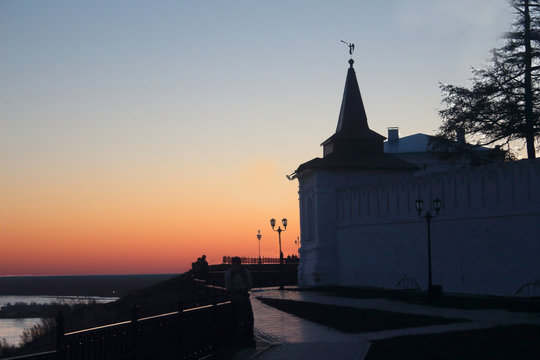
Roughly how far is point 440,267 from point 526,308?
44.6 feet

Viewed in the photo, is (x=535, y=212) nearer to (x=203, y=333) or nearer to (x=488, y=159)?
(x=488, y=159)

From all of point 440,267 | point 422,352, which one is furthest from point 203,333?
point 440,267

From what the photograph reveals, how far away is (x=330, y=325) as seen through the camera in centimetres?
2033

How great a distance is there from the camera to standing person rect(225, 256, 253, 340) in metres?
16.9

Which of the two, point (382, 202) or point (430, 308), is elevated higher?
point (382, 202)

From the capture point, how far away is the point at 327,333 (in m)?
18.3

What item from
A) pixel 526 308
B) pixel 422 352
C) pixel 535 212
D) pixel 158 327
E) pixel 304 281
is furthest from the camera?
pixel 304 281

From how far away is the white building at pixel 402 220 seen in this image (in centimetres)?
3278

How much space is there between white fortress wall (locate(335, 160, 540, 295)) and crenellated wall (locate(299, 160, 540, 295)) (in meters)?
0.05

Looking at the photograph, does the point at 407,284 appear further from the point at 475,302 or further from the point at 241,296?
the point at 241,296

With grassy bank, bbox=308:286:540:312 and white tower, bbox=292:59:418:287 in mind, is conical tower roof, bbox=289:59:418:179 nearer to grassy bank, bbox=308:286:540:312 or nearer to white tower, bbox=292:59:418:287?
white tower, bbox=292:59:418:287

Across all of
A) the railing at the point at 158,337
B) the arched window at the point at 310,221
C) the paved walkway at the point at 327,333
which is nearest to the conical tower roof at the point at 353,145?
the arched window at the point at 310,221

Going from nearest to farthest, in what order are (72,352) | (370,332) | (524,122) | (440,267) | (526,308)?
(72,352) < (370,332) < (526,308) < (440,267) < (524,122)

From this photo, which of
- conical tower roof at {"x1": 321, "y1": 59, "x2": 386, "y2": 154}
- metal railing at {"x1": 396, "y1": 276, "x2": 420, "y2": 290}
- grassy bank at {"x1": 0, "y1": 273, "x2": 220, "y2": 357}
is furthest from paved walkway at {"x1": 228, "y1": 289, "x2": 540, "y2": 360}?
conical tower roof at {"x1": 321, "y1": 59, "x2": 386, "y2": 154}
